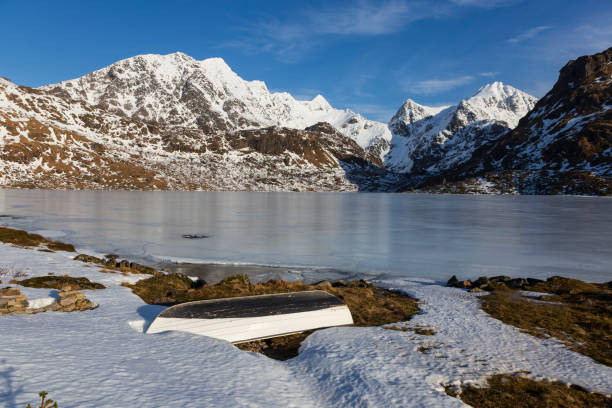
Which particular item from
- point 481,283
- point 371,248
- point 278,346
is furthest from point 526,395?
point 371,248

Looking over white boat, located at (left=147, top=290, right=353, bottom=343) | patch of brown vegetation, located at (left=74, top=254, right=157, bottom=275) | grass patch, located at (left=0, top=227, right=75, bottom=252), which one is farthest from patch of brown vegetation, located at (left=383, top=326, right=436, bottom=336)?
grass patch, located at (left=0, top=227, right=75, bottom=252)

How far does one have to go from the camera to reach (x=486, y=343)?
40.3ft

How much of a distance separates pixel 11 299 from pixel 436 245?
3503 cm

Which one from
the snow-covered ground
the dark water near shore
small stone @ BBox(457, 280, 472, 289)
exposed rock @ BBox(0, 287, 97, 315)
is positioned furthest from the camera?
the dark water near shore

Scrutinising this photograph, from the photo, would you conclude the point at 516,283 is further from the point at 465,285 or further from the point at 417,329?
the point at 417,329

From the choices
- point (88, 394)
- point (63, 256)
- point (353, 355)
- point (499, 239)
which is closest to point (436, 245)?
point (499, 239)

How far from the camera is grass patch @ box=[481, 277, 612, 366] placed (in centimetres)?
1251

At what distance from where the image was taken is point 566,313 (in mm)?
15500

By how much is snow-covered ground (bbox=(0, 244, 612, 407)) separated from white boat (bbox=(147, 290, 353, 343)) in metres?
0.76

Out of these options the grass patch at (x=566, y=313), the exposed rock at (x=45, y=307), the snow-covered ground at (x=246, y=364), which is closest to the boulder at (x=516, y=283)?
the grass patch at (x=566, y=313)

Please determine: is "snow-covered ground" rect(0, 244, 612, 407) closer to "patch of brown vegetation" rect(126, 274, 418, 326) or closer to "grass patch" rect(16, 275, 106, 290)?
"patch of brown vegetation" rect(126, 274, 418, 326)

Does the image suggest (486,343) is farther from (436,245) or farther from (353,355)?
(436,245)

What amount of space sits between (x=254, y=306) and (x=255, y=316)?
90 cm

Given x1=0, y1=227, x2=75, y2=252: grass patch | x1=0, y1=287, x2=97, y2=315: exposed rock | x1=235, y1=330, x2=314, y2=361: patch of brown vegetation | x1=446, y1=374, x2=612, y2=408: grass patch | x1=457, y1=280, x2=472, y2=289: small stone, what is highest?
x1=0, y1=287, x2=97, y2=315: exposed rock
